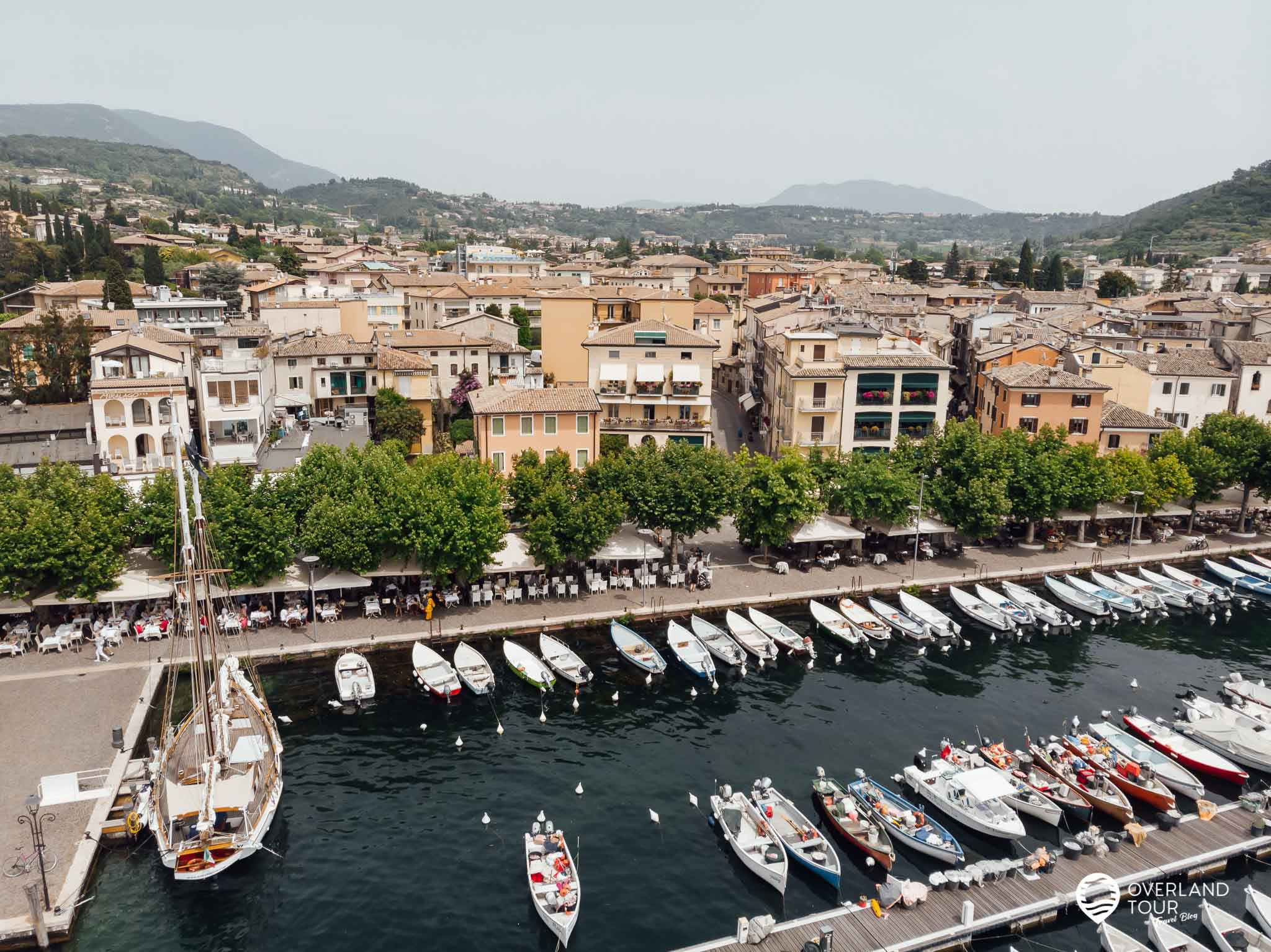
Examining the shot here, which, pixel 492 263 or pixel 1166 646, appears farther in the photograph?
pixel 492 263

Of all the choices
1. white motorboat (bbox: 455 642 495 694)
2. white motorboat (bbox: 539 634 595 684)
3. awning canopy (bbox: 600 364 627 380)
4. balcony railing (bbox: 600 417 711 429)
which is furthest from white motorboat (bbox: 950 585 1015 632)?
awning canopy (bbox: 600 364 627 380)

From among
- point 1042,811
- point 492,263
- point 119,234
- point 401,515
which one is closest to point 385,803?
point 401,515

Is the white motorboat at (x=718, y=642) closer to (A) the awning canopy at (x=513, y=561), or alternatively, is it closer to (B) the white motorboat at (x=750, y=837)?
(A) the awning canopy at (x=513, y=561)

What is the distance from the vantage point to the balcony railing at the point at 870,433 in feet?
216

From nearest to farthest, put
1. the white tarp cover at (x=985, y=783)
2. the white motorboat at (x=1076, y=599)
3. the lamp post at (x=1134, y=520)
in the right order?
the white tarp cover at (x=985, y=783) < the white motorboat at (x=1076, y=599) < the lamp post at (x=1134, y=520)

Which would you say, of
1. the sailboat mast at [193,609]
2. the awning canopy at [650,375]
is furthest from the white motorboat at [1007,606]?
the sailboat mast at [193,609]

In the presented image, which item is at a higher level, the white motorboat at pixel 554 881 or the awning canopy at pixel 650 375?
the awning canopy at pixel 650 375

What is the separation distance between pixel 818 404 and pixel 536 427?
21.0m

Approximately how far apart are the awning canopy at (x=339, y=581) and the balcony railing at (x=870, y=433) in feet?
121

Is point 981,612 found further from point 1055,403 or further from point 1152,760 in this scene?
point 1055,403

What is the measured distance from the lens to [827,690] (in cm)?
4169

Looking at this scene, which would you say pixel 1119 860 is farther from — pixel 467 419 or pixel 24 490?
pixel 467 419

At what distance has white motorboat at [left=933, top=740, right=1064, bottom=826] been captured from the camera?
31344mm

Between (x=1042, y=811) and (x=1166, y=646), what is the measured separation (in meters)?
21.0
